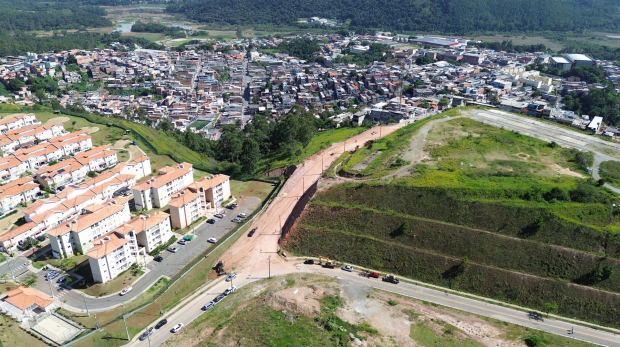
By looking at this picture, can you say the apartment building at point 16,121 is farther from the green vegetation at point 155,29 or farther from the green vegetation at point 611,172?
the green vegetation at point 155,29

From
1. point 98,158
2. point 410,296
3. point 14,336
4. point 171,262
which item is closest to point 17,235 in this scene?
point 14,336

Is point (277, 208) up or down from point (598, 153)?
down

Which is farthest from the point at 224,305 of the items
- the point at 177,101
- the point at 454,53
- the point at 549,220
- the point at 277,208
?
the point at 454,53

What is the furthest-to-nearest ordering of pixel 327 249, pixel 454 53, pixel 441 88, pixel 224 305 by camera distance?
pixel 454 53 → pixel 441 88 → pixel 327 249 → pixel 224 305

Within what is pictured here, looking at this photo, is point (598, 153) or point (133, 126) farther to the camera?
point (133, 126)

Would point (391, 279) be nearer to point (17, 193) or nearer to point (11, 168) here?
point (17, 193)

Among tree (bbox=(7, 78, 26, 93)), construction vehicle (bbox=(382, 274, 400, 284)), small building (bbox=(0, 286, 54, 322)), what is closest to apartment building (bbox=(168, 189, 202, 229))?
small building (bbox=(0, 286, 54, 322))

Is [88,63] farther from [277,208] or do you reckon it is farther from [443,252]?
[443,252]

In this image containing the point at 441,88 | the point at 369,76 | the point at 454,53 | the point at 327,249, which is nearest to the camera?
the point at 327,249
